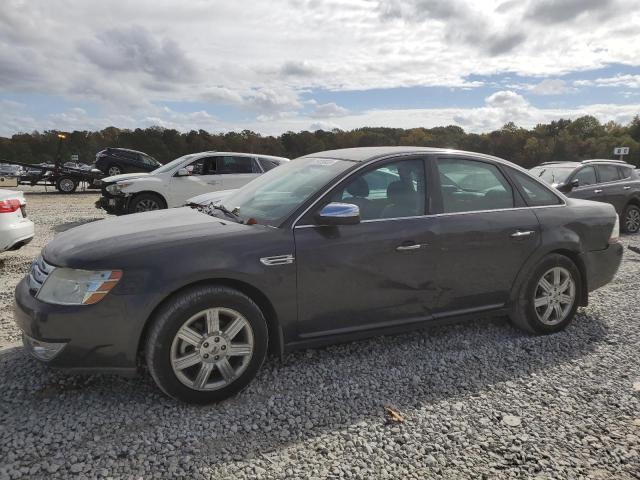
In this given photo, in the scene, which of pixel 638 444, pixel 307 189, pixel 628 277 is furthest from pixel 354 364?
pixel 628 277

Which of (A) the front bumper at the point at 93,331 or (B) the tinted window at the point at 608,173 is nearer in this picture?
(A) the front bumper at the point at 93,331

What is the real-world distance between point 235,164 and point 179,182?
134 centimetres

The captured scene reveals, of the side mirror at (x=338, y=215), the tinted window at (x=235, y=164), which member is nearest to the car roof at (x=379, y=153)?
the side mirror at (x=338, y=215)

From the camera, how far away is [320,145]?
5647cm

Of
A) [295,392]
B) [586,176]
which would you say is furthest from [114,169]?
[295,392]

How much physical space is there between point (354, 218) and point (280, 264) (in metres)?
0.59

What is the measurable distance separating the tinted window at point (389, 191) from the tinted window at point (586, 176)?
23.8 ft

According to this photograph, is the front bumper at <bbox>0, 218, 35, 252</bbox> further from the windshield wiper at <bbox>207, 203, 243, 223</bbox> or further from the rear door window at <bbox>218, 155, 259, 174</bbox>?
the rear door window at <bbox>218, 155, 259, 174</bbox>

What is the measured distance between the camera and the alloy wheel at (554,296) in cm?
420

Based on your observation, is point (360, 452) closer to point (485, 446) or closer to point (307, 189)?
point (485, 446)

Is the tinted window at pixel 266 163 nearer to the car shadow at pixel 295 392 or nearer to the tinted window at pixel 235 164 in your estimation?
the tinted window at pixel 235 164

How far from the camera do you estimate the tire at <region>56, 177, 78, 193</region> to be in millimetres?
19062

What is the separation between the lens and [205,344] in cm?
302

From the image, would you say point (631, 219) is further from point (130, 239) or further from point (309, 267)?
point (130, 239)
